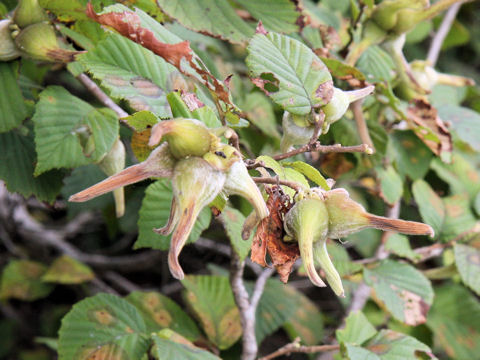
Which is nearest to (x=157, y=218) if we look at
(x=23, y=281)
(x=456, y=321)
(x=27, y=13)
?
(x=27, y=13)

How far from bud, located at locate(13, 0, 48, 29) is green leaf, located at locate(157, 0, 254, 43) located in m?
0.25

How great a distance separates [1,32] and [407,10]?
0.86m

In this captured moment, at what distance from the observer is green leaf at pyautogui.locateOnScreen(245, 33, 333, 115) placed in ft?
2.90

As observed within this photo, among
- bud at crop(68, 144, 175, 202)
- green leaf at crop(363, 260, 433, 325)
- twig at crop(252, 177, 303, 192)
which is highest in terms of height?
bud at crop(68, 144, 175, 202)

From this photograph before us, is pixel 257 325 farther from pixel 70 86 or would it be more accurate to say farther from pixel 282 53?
pixel 70 86

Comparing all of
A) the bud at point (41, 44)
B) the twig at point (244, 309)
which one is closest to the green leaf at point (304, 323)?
the twig at point (244, 309)

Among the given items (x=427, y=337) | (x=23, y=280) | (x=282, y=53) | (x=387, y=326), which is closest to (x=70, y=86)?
(x=23, y=280)

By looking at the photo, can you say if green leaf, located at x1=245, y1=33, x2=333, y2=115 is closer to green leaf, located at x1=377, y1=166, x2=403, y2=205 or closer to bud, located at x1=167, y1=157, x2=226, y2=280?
bud, located at x1=167, y1=157, x2=226, y2=280

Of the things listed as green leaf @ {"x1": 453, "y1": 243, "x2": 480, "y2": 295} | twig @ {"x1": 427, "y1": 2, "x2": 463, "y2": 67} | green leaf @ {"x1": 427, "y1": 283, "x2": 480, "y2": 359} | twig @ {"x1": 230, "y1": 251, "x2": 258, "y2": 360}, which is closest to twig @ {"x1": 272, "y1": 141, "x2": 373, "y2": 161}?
twig @ {"x1": 230, "y1": 251, "x2": 258, "y2": 360}

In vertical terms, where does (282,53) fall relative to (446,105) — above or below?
above

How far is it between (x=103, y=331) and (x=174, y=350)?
220 millimetres

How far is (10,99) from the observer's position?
1067 millimetres

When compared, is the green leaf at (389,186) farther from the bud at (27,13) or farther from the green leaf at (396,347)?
the bud at (27,13)

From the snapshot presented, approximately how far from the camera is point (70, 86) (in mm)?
2051
